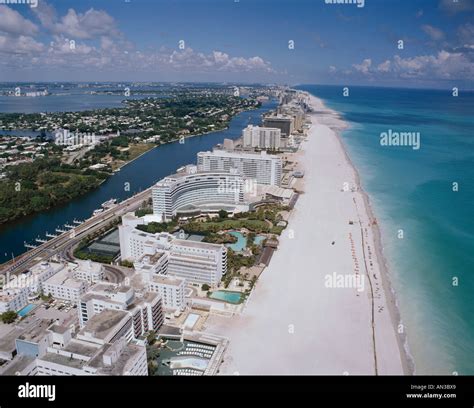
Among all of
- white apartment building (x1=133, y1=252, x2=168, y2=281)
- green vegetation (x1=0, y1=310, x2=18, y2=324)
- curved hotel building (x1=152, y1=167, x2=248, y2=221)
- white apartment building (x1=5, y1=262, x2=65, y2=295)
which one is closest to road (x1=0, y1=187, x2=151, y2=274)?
white apartment building (x1=5, y1=262, x2=65, y2=295)

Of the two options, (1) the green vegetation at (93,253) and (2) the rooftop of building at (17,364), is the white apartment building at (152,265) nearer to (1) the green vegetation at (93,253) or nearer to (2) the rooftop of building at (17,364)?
(1) the green vegetation at (93,253)

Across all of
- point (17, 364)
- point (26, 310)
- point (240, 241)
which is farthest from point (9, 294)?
point (240, 241)

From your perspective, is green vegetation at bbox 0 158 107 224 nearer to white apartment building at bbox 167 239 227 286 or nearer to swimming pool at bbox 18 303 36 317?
swimming pool at bbox 18 303 36 317

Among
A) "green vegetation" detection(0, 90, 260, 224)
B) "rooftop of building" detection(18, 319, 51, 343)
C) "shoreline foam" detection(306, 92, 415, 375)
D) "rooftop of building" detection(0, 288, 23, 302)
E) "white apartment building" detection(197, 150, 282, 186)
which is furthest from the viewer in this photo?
"white apartment building" detection(197, 150, 282, 186)

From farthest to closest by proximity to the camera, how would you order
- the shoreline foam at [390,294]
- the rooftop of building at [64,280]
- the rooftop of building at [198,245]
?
1. the rooftop of building at [198,245]
2. the rooftop of building at [64,280]
3. the shoreline foam at [390,294]

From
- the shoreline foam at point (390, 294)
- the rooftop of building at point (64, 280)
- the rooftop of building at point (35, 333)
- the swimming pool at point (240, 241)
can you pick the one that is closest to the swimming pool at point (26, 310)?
the rooftop of building at point (64, 280)
